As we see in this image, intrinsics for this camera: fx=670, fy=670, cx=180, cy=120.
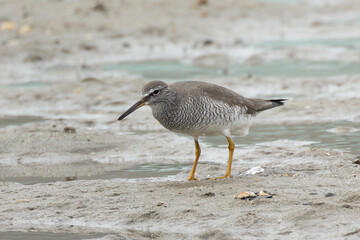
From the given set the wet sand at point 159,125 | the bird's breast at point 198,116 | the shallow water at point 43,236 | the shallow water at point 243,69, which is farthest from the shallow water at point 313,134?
the shallow water at point 43,236

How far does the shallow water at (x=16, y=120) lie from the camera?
40.9ft

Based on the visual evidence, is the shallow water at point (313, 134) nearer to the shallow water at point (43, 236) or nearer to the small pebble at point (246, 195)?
the small pebble at point (246, 195)

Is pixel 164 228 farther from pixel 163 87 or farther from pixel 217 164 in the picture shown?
pixel 217 164

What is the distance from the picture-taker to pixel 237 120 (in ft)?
28.5

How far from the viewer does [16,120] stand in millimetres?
12789

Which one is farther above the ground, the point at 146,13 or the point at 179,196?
the point at 146,13

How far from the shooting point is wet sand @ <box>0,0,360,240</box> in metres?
7.00

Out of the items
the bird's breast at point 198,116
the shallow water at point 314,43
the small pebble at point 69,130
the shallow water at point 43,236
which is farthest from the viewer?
the shallow water at point 314,43

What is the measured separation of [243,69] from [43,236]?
10.5 m

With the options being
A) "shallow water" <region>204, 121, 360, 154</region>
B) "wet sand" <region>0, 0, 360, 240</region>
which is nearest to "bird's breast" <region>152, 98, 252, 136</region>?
"wet sand" <region>0, 0, 360, 240</region>

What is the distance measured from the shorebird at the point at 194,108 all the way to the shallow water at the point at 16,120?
4655 mm

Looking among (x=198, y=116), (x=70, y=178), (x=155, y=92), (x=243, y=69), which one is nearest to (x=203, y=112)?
(x=198, y=116)

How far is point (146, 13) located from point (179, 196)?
1422 cm

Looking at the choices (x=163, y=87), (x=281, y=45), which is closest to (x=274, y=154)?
(x=163, y=87)
